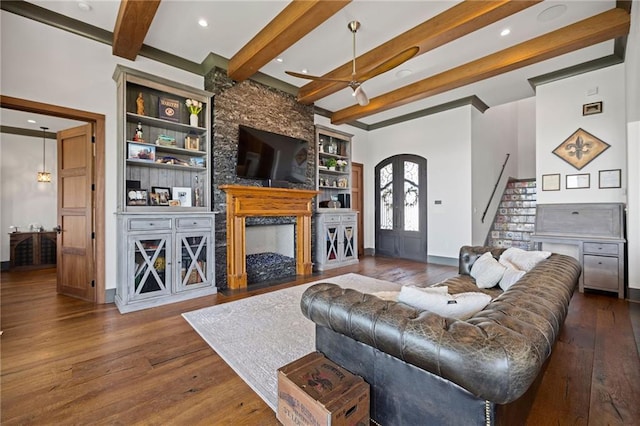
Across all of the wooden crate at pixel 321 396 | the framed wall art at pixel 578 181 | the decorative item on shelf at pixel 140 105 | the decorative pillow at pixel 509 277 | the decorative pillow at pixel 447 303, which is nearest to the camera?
the wooden crate at pixel 321 396

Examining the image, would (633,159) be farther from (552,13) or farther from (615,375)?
(615,375)

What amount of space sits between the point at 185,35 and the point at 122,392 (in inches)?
158

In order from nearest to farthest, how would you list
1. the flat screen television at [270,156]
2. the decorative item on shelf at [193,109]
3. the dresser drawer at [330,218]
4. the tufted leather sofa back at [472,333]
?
the tufted leather sofa back at [472,333]
the decorative item on shelf at [193,109]
the flat screen television at [270,156]
the dresser drawer at [330,218]

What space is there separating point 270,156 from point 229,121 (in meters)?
0.85

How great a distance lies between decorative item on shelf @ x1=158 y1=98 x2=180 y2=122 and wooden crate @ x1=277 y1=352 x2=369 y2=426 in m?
3.76

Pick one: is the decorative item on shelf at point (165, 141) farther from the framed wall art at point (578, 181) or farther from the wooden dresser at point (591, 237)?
the framed wall art at point (578, 181)

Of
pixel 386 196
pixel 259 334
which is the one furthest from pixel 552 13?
pixel 259 334

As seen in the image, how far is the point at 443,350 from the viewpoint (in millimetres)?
1115

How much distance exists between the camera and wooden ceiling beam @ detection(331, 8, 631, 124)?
10.9 feet

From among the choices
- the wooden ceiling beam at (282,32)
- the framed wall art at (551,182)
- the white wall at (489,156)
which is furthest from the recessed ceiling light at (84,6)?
the framed wall art at (551,182)

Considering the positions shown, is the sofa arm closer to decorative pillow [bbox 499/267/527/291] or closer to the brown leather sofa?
decorative pillow [bbox 499/267/527/291]

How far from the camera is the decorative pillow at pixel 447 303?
1479 mm

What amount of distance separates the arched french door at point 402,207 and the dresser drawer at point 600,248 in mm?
2880

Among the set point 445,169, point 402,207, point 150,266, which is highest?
point 445,169
